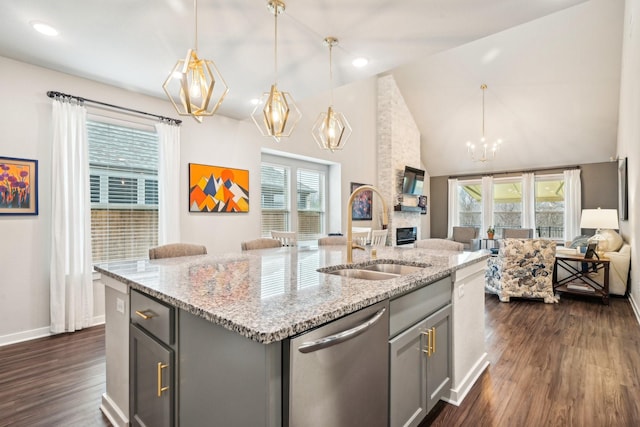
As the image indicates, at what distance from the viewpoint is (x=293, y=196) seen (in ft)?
19.4

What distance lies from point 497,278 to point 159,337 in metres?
4.60

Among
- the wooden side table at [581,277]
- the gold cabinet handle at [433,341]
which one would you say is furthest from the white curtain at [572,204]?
the gold cabinet handle at [433,341]

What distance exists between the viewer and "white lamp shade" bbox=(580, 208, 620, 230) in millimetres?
4766

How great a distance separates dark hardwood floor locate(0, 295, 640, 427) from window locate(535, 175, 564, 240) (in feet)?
15.6

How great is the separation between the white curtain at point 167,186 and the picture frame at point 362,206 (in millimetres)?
3628

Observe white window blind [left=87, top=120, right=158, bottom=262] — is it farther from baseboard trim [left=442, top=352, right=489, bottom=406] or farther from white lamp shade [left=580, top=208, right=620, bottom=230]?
white lamp shade [left=580, top=208, right=620, bottom=230]

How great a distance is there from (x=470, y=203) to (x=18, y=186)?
369 inches

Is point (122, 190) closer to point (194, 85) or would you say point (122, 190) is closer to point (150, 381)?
point (194, 85)

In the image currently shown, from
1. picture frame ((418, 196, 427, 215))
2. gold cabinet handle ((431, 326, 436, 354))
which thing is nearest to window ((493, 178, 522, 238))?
picture frame ((418, 196, 427, 215))

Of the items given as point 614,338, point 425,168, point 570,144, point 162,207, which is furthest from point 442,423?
point 425,168

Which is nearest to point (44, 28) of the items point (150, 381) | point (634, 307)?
point (150, 381)

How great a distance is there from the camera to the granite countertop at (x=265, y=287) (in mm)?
1000

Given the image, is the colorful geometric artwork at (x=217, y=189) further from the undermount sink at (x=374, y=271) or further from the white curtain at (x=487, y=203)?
the white curtain at (x=487, y=203)

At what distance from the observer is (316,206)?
645 centimetres
